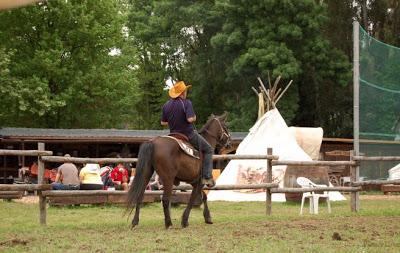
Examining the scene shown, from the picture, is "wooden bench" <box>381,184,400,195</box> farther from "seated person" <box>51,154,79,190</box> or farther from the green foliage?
the green foliage

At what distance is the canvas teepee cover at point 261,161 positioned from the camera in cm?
2136

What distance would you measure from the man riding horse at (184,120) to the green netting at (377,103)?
555cm

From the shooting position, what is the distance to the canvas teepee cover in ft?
70.1

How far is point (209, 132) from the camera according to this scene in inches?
459

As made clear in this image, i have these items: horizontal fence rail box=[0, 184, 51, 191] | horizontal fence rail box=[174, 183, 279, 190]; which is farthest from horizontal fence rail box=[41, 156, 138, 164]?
horizontal fence rail box=[174, 183, 279, 190]

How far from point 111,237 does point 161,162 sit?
1619 mm

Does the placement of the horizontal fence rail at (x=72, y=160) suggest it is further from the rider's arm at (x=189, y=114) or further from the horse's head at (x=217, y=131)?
the rider's arm at (x=189, y=114)

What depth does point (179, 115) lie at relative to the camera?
10.7 meters

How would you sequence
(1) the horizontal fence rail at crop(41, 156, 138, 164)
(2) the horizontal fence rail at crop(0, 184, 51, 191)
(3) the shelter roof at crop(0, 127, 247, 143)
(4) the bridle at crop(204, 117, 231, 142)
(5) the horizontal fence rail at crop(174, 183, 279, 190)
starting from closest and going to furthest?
(2) the horizontal fence rail at crop(0, 184, 51, 191) < (1) the horizontal fence rail at crop(41, 156, 138, 164) < (4) the bridle at crop(204, 117, 231, 142) < (5) the horizontal fence rail at crop(174, 183, 279, 190) < (3) the shelter roof at crop(0, 127, 247, 143)

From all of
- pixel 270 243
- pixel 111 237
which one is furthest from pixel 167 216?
pixel 270 243

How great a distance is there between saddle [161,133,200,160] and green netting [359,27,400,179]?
227 inches

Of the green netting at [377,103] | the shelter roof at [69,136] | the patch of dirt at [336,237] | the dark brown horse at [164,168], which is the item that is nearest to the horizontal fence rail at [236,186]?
the dark brown horse at [164,168]

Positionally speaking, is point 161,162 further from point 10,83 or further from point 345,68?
point 345,68

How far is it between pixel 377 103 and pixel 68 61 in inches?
879
